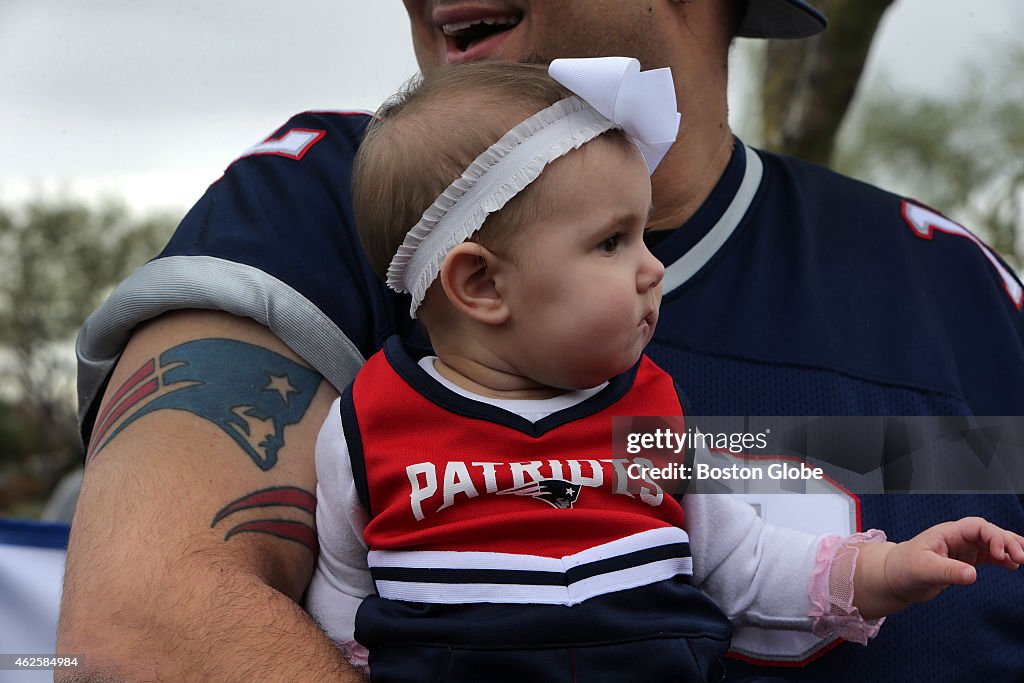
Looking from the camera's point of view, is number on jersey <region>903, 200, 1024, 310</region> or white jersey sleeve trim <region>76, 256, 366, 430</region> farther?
number on jersey <region>903, 200, 1024, 310</region>

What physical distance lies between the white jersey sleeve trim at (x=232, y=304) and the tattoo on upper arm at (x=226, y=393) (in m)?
0.05

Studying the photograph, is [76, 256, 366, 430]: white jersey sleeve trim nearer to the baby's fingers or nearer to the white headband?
the white headband

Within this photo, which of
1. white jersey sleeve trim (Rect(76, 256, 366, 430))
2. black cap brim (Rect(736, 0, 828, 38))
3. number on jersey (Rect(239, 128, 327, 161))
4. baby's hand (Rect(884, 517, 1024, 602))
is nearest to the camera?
baby's hand (Rect(884, 517, 1024, 602))

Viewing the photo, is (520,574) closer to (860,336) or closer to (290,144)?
(860,336)

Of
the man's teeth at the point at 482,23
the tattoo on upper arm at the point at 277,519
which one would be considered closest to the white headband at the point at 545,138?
the tattoo on upper arm at the point at 277,519

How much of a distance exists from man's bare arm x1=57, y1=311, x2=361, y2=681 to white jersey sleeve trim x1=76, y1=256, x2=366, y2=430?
0.03 meters

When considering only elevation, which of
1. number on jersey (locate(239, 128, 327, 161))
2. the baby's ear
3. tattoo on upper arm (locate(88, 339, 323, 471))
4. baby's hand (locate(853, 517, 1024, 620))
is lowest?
baby's hand (locate(853, 517, 1024, 620))

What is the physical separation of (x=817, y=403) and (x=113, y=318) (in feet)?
4.11

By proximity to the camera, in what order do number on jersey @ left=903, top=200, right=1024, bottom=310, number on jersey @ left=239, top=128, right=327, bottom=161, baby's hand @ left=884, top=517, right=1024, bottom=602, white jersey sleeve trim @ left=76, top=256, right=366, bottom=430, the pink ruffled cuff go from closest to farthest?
baby's hand @ left=884, top=517, right=1024, bottom=602, the pink ruffled cuff, white jersey sleeve trim @ left=76, top=256, right=366, bottom=430, number on jersey @ left=239, top=128, right=327, bottom=161, number on jersey @ left=903, top=200, right=1024, bottom=310

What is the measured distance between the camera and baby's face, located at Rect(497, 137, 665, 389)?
1473 millimetres

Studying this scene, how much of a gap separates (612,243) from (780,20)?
1.21m

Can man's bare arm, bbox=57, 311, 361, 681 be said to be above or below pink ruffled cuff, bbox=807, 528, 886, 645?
above

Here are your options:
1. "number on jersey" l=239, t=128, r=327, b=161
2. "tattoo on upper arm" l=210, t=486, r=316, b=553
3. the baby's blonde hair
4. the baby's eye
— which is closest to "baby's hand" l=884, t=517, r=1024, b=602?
the baby's eye

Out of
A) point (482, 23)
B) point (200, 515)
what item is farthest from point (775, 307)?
point (200, 515)
